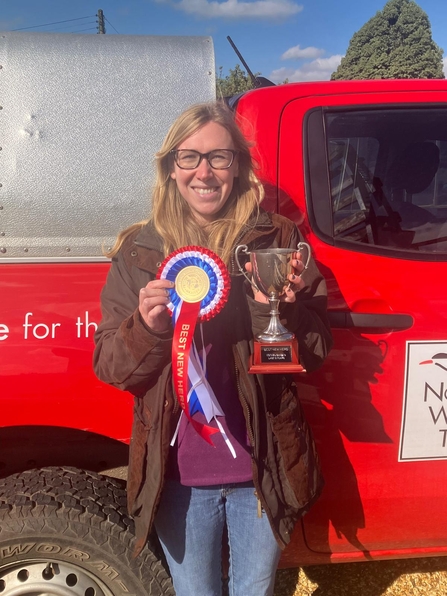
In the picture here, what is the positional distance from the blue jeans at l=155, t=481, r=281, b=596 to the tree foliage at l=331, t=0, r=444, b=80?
38.0m

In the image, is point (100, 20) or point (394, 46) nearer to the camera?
point (100, 20)

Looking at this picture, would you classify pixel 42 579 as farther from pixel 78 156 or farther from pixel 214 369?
pixel 78 156

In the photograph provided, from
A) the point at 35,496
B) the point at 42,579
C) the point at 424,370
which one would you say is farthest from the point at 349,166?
the point at 42,579

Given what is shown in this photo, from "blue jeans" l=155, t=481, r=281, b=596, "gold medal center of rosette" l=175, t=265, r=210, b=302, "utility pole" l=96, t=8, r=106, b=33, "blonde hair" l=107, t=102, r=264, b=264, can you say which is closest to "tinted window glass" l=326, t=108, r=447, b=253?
"blonde hair" l=107, t=102, r=264, b=264

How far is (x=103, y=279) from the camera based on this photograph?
1.64 m

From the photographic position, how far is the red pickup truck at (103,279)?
1609 mm

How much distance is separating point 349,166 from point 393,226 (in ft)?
0.82

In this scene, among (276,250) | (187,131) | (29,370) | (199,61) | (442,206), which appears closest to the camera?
(276,250)

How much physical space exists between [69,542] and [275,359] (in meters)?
0.85

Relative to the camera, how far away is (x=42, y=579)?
164 centimetres

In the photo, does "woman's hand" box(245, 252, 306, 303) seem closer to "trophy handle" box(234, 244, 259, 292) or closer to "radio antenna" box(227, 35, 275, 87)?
"trophy handle" box(234, 244, 259, 292)

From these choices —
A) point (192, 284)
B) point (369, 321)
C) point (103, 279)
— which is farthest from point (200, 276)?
point (369, 321)

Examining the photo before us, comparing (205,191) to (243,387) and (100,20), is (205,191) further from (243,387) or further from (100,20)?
(100,20)

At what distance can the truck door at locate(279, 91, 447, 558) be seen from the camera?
167 centimetres
